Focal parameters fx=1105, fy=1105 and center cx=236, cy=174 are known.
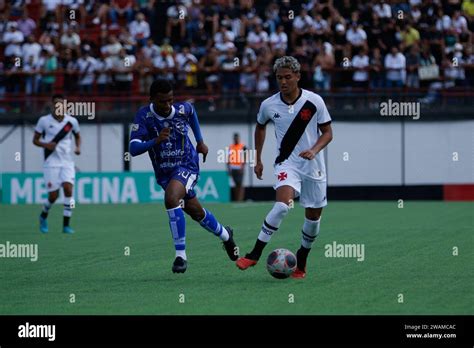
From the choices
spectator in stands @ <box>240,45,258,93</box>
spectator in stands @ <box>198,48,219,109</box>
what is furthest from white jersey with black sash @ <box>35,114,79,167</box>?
spectator in stands @ <box>240,45,258,93</box>

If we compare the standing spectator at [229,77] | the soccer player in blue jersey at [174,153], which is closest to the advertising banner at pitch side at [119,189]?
the standing spectator at [229,77]

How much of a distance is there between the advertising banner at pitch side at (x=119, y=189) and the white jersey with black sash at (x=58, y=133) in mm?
11659

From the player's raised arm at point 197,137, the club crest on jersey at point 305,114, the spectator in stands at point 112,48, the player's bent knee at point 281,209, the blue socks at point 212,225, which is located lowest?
the blue socks at point 212,225

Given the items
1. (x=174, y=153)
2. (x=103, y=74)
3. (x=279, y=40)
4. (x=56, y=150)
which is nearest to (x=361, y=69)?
(x=279, y=40)

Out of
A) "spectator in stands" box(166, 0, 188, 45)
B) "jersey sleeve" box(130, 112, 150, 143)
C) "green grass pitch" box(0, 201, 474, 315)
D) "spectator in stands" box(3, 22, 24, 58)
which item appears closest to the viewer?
"green grass pitch" box(0, 201, 474, 315)

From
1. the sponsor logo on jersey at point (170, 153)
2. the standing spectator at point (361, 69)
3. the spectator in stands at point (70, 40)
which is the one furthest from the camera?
the spectator in stands at point (70, 40)

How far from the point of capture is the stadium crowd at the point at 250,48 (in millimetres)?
33875

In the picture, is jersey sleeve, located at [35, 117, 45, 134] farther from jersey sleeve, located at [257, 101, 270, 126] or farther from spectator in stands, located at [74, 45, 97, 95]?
spectator in stands, located at [74, 45, 97, 95]

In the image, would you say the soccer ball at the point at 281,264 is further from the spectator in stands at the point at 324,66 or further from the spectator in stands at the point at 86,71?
the spectator in stands at the point at 86,71

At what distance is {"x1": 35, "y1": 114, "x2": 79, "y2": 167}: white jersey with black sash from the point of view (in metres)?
22.1

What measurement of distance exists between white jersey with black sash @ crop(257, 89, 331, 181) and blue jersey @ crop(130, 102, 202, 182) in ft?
4.05

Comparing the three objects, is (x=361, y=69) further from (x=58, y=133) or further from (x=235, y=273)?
(x=235, y=273)

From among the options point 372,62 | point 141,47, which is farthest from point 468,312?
point 141,47
